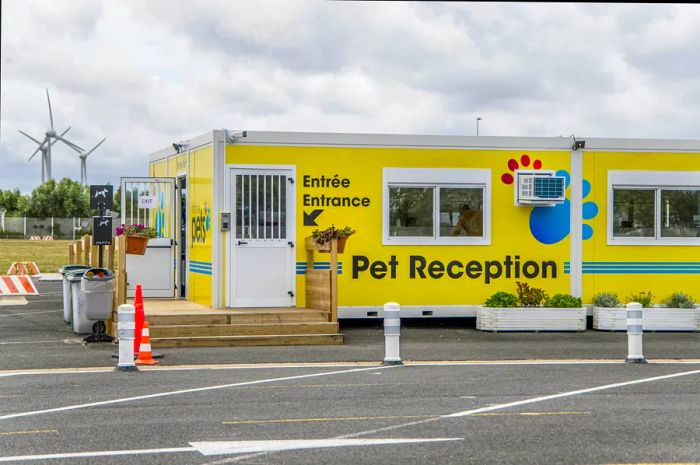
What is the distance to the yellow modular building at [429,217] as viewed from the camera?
18.7 metres

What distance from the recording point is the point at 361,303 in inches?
762

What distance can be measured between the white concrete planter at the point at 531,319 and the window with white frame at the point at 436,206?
1.51 m

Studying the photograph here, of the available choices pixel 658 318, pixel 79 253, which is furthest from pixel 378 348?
pixel 79 253

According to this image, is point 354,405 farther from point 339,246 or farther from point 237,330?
point 339,246

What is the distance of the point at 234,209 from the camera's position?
18594 mm

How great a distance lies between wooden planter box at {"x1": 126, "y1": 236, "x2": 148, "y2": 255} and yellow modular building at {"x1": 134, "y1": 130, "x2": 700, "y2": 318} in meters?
1.09

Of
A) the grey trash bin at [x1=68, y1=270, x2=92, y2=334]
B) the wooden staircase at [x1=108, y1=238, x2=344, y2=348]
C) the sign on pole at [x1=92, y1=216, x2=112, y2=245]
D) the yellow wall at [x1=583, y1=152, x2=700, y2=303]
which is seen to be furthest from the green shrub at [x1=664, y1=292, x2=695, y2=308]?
the grey trash bin at [x1=68, y1=270, x2=92, y2=334]

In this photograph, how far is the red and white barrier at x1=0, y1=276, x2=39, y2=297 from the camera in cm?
2739

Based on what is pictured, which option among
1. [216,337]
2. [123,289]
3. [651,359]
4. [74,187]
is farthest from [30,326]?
[74,187]

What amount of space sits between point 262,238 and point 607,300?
667 centimetres

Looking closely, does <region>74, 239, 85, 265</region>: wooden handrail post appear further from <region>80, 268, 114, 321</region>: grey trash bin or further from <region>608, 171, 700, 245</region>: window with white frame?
<region>608, 171, 700, 245</region>: window with white frame

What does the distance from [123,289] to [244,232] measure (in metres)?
2.49

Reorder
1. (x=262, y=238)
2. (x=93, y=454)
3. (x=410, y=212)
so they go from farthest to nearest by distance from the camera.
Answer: (x=410, y=212) → (x=262, y=238) → (x=93, y=454)

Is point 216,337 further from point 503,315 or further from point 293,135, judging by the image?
point 503,315
